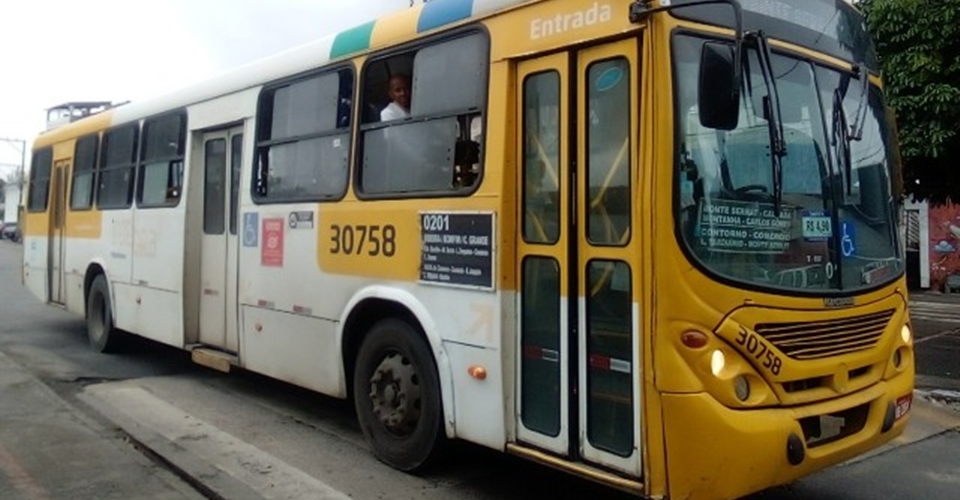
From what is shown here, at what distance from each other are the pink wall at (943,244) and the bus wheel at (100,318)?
20922 millimetres

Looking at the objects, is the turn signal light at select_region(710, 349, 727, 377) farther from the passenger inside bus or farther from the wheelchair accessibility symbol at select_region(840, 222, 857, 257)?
the passenger inside bus

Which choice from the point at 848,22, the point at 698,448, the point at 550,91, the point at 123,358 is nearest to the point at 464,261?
the point at 550,91

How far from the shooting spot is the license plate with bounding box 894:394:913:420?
4.49m

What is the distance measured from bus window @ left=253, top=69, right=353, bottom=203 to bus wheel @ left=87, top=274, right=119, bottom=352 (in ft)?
12.9

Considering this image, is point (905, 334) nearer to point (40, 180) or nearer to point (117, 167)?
point (117, 167)

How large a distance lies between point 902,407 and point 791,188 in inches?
57.1

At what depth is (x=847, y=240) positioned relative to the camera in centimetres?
436

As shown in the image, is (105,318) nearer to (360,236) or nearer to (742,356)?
(360,236)

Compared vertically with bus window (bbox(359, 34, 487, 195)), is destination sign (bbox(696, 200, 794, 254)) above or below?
below

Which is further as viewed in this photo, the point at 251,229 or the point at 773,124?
the point at 251,229

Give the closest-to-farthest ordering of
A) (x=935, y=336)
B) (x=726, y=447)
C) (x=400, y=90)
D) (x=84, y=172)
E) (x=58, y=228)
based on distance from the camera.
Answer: (x=726, y=447) → (x=400, y=90) → (x=84, y=172) → (x=58, y=228) → (x=935, y=336)

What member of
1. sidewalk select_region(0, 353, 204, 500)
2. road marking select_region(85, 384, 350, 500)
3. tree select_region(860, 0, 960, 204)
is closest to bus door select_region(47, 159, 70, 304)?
road marking select_region(85, 384, 350, 500)

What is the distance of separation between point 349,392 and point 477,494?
1394 mm

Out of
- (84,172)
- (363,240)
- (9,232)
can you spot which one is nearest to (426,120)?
(363,240)
